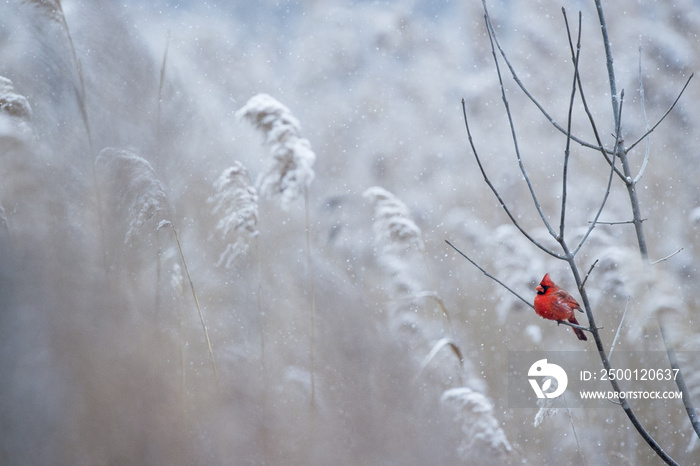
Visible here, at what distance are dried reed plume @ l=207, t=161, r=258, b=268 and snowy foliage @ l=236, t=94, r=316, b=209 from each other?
0.07 metres

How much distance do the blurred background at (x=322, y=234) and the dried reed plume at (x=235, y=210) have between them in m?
0.03

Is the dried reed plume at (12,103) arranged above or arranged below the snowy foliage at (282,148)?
above

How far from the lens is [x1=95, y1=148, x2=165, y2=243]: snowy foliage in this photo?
149 cm

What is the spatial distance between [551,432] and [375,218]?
0.75 meters

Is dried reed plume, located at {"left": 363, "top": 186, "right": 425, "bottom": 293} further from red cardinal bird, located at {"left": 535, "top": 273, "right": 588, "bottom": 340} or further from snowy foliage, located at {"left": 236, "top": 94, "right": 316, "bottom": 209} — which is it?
red cardinal bird, located at {"left": 535, "top": 273, "right": 588, "bottom": 340}

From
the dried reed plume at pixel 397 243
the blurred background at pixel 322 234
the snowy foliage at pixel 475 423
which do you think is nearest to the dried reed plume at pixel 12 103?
the blurred background at pixel 322 234

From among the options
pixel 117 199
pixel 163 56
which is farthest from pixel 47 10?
pixel 117 199

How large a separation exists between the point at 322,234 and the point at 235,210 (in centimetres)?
25

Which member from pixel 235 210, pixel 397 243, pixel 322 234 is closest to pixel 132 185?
pixel 235 210

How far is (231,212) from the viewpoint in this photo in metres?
1.47

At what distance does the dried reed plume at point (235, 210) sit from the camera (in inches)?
58.0

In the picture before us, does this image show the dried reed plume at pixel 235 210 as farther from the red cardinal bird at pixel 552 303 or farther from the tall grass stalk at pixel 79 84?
the red cardinal bird at pixel 552 303

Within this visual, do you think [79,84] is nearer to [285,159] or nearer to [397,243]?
[285,159]

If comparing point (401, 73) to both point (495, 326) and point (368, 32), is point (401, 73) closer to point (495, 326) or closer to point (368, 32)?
point (368, 32)
